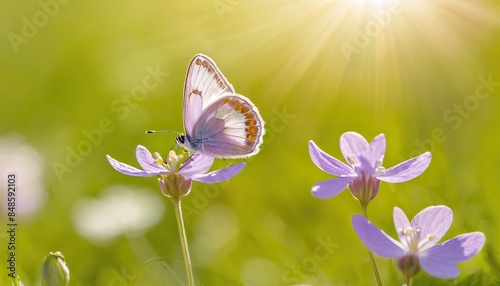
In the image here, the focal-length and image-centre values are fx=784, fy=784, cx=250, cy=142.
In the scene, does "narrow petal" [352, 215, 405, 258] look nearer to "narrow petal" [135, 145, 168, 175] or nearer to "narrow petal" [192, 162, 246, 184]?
"narrow petal" [192, 162, 246, 184]

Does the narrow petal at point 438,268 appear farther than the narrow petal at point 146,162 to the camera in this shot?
No

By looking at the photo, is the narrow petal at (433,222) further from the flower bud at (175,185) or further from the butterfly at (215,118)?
the butterfly at (215,118)

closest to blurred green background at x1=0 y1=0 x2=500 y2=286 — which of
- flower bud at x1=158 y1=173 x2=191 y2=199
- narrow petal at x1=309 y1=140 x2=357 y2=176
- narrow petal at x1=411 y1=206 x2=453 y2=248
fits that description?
flower bud at x1=158 y1=173 x2=191 y2=199

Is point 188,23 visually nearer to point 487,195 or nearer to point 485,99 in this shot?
point 485,99

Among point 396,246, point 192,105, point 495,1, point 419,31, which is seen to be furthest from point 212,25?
point 396,246

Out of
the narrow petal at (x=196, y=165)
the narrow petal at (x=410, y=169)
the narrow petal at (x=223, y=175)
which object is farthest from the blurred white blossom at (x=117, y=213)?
the narrow petal at (x=410, y=169)
